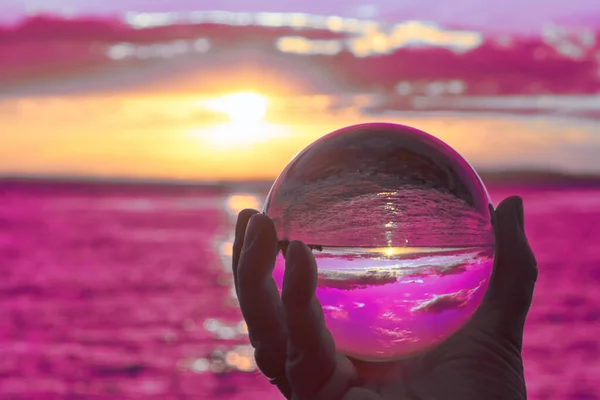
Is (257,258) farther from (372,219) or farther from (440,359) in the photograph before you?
(440,359)

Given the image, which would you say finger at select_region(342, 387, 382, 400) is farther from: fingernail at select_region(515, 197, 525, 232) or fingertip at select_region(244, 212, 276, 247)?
fingernail at select_region(515, 197, 525, 232)

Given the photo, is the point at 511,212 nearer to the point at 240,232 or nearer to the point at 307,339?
the point at 307,339

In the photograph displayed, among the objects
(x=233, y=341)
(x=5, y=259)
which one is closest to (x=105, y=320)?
(x=233, y=341)

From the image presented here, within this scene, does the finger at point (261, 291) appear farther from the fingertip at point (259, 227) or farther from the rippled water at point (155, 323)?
the rippled water at point (155, 323)

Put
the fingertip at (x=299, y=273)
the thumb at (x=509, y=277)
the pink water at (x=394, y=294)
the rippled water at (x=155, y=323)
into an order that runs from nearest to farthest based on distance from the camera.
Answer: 1. the fingertip at (x=299, y=273)
2. the pink water at (x=394, y=294)
3. the thumb at (x=509, y=277)
4. the rippled water at (x=155, y=323)

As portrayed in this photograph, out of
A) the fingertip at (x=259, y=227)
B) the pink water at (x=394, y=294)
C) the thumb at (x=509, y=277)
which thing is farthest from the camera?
the thumb at (x=509, y=277)

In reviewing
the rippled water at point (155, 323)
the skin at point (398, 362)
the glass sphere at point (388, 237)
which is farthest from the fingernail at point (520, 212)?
the rippled water at point (155, 323)

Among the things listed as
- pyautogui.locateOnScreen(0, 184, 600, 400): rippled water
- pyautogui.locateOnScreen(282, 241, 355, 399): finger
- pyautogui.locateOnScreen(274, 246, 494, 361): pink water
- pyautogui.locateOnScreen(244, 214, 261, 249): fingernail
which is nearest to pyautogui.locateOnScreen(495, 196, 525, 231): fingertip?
pyautogui.locateOnScreen(274, 246, 494, 361): pink water
